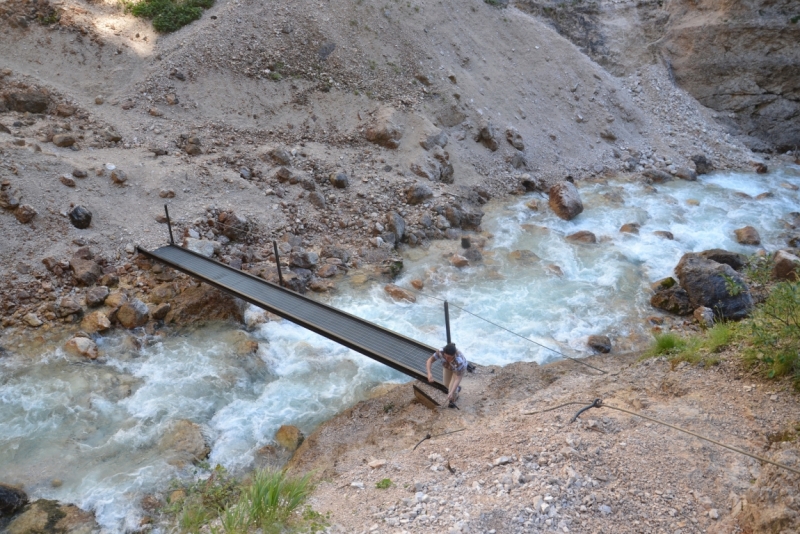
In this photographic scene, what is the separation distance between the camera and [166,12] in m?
15.3

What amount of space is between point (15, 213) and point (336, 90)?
A: 801 cm

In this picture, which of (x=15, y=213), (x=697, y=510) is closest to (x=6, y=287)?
(x=15, y=213)

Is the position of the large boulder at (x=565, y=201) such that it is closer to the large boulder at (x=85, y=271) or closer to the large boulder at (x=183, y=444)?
the large boulder at (x=183, y=444)

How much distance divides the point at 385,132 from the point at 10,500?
10556 millimetres

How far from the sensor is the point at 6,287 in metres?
8.86

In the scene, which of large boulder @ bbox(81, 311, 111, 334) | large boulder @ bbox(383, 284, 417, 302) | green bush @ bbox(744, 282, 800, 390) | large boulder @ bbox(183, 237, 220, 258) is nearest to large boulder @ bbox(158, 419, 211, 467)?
large boulder @ bbox(81, 311, 111, 334)

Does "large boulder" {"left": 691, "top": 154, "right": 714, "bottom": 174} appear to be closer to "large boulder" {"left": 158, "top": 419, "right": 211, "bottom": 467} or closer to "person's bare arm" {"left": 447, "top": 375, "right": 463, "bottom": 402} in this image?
"person's bare arm" {"left": 447, "top": 375, "right": 463, "bottom": 402}

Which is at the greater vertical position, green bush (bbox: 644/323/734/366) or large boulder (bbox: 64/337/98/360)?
green bush (bbox: 644/323/734/366)

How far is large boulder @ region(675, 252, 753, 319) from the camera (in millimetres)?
9414

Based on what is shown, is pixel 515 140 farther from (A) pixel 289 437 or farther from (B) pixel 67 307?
(B) pixel 67 307

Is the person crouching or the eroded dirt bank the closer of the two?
the eroded dirt bank

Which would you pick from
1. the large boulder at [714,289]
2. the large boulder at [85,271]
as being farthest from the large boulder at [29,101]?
the large boulder at [714,289]

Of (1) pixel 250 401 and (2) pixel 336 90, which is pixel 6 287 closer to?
(1) pixel 250 401

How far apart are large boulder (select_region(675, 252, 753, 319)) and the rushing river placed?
2.69ft
